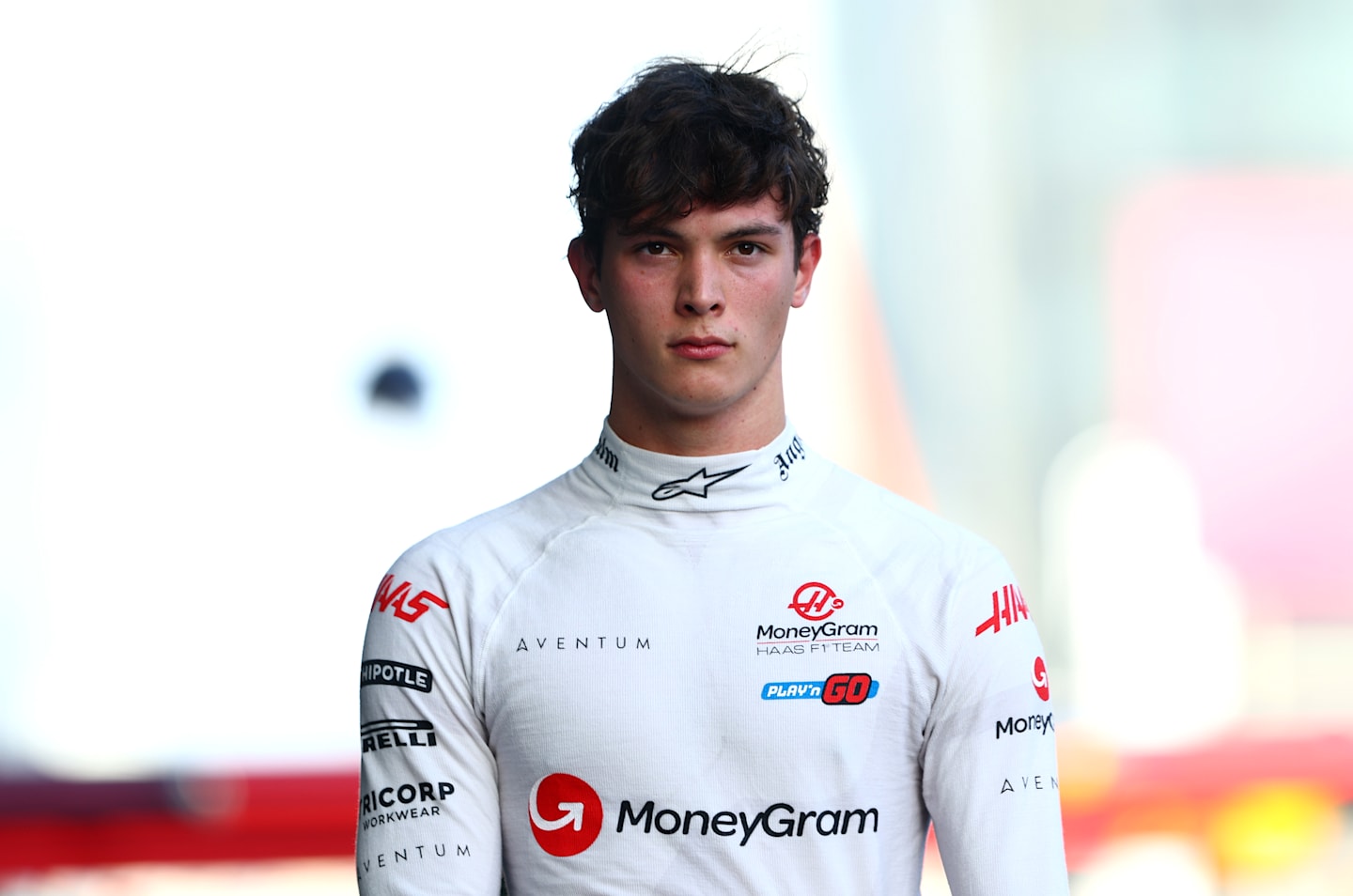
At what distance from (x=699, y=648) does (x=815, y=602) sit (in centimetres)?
14

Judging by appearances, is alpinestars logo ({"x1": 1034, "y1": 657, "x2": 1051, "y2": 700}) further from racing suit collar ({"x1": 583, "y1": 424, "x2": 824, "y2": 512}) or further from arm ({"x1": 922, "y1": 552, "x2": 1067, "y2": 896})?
racing suit collar ({"x1": 583, "y1": 424, "x2": 824, "y2": 512})

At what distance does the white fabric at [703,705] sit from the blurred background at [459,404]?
3043mm

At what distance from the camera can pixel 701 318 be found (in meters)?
1.76

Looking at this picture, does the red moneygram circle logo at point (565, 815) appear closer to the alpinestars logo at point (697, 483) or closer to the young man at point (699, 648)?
the young man at point (699, 648)

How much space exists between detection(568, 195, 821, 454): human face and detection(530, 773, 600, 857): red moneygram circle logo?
15.5 inches

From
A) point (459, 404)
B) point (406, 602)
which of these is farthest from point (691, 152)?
point (459, 404)

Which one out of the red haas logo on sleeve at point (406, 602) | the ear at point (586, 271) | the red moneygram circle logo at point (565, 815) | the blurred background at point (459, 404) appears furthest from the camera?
the blurred background at point (459, 404)

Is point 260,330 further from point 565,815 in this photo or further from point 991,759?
point 991,759

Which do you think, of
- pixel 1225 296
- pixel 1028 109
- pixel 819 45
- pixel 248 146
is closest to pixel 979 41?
pixel 1028 109

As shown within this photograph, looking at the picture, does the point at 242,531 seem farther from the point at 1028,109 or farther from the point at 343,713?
the point at 1028,109

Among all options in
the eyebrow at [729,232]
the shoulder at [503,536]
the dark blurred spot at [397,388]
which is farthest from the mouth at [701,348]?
the dark blurred spot at [397,388]

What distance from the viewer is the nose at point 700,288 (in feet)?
5.74

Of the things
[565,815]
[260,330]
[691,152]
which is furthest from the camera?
[260,330]

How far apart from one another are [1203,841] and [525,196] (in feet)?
9.44
